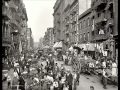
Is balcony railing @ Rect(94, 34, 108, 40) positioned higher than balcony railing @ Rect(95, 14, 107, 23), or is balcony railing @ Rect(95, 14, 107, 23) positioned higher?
balcony railing @ Rect(95, 14, 107, 23)

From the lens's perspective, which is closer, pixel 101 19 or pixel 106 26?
pixel 106 26

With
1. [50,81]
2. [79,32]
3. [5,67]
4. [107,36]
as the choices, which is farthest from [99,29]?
[50,81]

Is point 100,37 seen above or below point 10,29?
below

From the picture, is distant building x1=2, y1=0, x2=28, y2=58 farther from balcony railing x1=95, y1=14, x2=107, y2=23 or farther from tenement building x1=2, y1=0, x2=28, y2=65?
balcony railing x1=95, y1=14, x2=107, y2=23

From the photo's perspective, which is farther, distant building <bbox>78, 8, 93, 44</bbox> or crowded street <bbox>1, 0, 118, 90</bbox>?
distant building <bbox>78, 8, 93, 44</bbox>

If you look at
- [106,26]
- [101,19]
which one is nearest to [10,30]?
[101,19]

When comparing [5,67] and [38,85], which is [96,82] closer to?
[38,85]

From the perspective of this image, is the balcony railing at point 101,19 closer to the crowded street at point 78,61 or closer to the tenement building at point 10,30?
the crowded street at point 78,61

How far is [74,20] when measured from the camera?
49469mm

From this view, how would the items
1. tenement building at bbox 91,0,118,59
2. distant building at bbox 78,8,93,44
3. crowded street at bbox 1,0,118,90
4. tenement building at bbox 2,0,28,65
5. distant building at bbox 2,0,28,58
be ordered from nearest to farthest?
1. crowded street at bbox 1,0,118,90
2. tenement building at bbox 91,0,118,59
3. tenement building at bbox 2,0,28,65
4. distant building at bbox 2,0,28,58
5. distant building at bbox 78,8,93,44

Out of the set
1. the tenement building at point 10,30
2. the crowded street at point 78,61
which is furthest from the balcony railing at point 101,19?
the tenement building at point 10,30

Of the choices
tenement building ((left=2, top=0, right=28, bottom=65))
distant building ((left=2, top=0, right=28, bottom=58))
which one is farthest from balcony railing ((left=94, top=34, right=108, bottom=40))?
distant building ((left=2, top=0, right=28, bottom=58))

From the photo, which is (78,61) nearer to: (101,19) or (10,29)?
(101,19)

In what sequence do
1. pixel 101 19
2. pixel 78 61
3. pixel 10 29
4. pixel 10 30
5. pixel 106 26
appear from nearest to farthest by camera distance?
1. pixel 78 61
2. pixel 106 26
3. pixel 101 19
4. pixel 10 29
5. pixel 10 30
